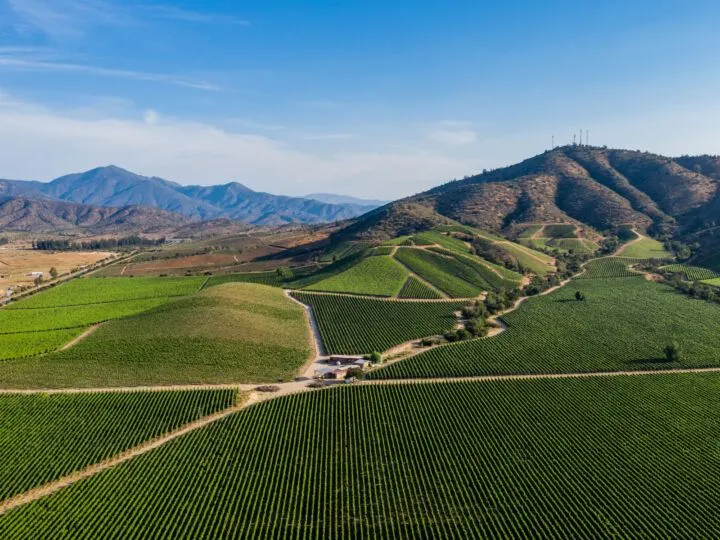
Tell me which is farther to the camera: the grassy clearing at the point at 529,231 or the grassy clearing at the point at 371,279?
the grassy clearing at the point at 529,231

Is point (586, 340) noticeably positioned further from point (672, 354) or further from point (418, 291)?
point (418, 291)

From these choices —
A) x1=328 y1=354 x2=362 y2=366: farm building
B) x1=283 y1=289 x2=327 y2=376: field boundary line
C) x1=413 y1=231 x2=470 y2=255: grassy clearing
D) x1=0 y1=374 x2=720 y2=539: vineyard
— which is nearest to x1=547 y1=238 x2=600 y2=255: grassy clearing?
x1=413 y1=231 x2=470 y2=255: grassy clearing

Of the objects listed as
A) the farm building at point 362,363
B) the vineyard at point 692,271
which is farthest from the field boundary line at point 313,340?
the vineyard at point 692,271

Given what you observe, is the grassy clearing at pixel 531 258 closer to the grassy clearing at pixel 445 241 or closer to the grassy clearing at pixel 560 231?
the grassy clearing at pixel 445 241

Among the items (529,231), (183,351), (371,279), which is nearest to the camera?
(183,351)

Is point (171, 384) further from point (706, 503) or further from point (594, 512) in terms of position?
point (706, 503)

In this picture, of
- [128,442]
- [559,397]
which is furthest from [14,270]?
[559,397]

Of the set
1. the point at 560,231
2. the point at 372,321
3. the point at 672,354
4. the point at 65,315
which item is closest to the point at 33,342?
the point at 65,315
